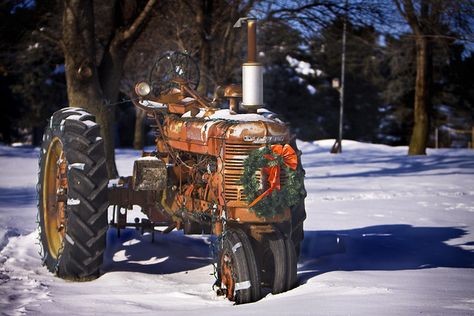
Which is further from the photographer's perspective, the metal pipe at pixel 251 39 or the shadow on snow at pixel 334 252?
the shadow on snow at pixel 334 252

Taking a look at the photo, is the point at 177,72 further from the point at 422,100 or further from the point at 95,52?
the point at 422,100

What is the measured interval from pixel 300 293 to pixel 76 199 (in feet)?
7.40

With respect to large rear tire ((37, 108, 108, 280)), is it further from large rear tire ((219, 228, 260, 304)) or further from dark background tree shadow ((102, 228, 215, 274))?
large rear tire ((219, 228, 260, 304))

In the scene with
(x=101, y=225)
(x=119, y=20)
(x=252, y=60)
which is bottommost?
(x=101, y=225)

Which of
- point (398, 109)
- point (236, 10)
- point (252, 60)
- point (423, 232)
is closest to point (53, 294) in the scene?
point (252, 60)

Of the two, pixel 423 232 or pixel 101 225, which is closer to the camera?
pixel 101 225

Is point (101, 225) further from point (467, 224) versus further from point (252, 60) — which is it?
point (467, 224)

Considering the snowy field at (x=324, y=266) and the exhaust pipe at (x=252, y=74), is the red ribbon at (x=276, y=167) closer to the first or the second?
the exhaust pipe at (x=252, y=74)

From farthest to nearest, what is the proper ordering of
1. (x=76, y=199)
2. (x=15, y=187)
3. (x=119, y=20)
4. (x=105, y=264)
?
(x=15, y=187), (x=119, y=20), (x=105, y=264), (x=76, y=199)

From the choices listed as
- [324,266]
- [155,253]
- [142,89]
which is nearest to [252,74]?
[142,89]

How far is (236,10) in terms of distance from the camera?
2150cm

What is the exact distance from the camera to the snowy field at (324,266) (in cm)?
529

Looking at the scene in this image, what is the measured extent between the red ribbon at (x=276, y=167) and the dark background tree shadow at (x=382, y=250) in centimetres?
80

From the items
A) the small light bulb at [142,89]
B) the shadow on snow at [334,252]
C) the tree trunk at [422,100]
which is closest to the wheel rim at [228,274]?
the shadow on snow at [334,252]
